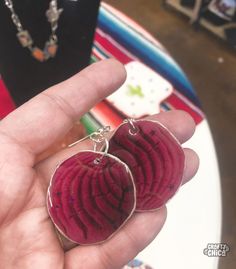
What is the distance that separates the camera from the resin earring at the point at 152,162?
1.71 feet

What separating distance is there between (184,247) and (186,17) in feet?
4.30

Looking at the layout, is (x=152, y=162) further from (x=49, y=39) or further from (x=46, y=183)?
(x=49, y=39)

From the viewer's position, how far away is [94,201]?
0.51m

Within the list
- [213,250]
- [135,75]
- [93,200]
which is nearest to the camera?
[93,200]

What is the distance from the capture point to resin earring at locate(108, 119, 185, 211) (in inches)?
20.5

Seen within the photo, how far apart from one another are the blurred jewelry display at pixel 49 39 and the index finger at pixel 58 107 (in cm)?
13

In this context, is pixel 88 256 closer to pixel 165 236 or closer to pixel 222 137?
pixel 165 236

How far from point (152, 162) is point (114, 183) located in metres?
0.06

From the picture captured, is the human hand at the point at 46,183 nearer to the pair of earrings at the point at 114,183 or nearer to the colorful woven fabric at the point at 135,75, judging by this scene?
the pair of earrings at the point at 114,183

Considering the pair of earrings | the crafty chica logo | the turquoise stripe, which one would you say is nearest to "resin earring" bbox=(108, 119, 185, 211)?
the pair of earrings

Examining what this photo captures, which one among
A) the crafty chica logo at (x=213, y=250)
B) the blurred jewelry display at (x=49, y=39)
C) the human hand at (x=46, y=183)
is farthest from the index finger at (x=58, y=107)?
the crafty chica logo at (x=213, y=250)

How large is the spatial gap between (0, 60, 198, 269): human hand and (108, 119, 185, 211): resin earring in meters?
0.04

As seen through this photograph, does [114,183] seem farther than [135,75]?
No

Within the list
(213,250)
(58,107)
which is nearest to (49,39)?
(58,107)
